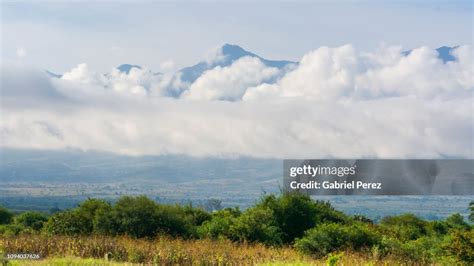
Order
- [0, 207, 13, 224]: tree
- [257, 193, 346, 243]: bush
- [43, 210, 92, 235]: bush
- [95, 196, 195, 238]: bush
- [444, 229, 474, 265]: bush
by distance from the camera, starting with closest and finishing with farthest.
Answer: [444, 229, 474, 265]: bush < [95, 196, 195, 238]: bush < [43, 210, 92, 235]: bush < [257, 193, 346, 243]: bush < [0, 207, 13, 224]: tree

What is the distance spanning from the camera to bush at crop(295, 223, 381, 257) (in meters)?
24.3

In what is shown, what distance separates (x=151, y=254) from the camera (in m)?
20.7

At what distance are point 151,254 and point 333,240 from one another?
7.01m

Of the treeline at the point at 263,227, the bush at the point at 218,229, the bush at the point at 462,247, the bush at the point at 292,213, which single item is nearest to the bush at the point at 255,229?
the treeline at the point at 263,227

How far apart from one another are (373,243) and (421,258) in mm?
3060

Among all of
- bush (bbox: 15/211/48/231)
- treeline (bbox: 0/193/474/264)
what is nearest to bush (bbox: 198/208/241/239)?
treeline (bbox: 0/193/474/264)

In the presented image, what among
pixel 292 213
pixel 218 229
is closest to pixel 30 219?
pixel 218 229

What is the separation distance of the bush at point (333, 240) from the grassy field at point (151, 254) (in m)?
0.86

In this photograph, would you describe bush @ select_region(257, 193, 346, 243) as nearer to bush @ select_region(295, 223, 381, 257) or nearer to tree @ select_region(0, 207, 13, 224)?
bush @ select_region(295, 223, 381, 257)

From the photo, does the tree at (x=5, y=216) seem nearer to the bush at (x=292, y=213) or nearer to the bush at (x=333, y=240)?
the bush at (x=292, y=213)

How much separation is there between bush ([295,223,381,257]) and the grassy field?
2.82 feet

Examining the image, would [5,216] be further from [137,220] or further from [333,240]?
[333,240]

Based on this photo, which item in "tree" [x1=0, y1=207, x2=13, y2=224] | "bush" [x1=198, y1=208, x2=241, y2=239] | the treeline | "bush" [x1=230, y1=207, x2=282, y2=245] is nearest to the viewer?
the treeline

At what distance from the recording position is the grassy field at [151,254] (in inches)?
769
